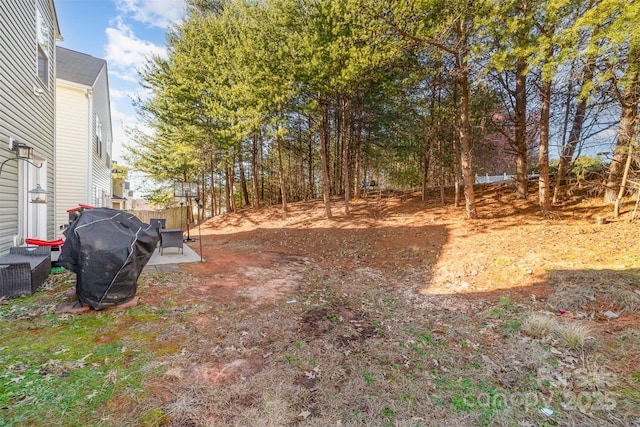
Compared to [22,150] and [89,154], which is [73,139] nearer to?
[89,154]

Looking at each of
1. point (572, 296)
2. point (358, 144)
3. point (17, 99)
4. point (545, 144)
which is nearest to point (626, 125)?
point (545, 144)

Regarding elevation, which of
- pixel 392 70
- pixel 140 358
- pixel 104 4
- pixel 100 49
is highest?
pixel 100 49

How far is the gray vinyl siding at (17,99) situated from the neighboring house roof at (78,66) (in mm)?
3126

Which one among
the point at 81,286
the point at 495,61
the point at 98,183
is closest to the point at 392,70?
the point at 495,61

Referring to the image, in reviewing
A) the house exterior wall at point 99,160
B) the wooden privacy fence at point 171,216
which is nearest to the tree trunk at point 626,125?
the house exterior wall at point 99,160

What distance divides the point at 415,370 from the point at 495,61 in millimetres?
6530

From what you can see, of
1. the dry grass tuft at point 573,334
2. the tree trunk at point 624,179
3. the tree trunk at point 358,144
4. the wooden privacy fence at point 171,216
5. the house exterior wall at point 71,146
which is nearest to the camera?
the dry grass tuft at point 573,334

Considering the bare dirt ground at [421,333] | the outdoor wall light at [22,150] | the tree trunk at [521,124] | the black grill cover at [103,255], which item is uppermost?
the tree trunk at [521,124]

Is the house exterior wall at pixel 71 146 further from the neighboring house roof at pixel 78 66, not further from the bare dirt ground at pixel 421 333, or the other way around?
the bare dirt ground at pixel 421 333

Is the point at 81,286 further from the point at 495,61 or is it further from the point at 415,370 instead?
the point at 495,61

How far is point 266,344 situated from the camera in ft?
10.8

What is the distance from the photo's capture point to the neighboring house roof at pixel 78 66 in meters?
10.1

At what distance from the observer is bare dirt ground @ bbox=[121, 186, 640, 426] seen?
2.35m

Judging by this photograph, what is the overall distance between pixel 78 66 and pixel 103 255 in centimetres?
1209
